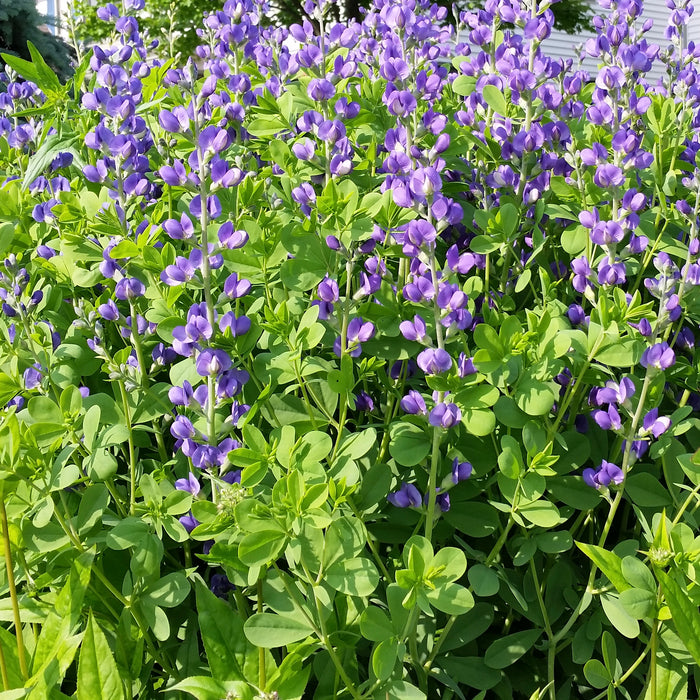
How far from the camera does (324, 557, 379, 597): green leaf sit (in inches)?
53.7

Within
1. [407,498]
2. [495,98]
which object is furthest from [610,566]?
[495,98]

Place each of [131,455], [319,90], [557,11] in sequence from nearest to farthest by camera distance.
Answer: [131,455] < [319,90] < [557,11]

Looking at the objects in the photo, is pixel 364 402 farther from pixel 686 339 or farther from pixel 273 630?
pixel 686 339

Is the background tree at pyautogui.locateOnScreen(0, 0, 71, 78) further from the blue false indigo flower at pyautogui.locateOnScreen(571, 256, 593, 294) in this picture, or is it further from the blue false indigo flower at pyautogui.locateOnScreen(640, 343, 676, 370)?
the blue false indigo flower at pyautogui.locateOnScreen(640, 343, 676, 370)

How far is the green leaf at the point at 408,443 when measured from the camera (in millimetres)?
1512

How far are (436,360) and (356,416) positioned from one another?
58 cm

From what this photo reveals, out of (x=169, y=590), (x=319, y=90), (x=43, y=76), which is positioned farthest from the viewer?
(x=43, y=76)

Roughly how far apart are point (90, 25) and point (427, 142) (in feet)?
59.0

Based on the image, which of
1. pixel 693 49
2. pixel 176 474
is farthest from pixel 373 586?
pixel 693 49

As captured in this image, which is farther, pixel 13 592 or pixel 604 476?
pixel 604 476

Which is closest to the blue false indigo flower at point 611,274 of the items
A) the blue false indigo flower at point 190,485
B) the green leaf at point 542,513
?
the green leaf at point 542,513

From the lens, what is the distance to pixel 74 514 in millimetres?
1733

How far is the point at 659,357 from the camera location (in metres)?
1.54

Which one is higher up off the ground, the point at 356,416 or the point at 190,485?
the point at 190,485
